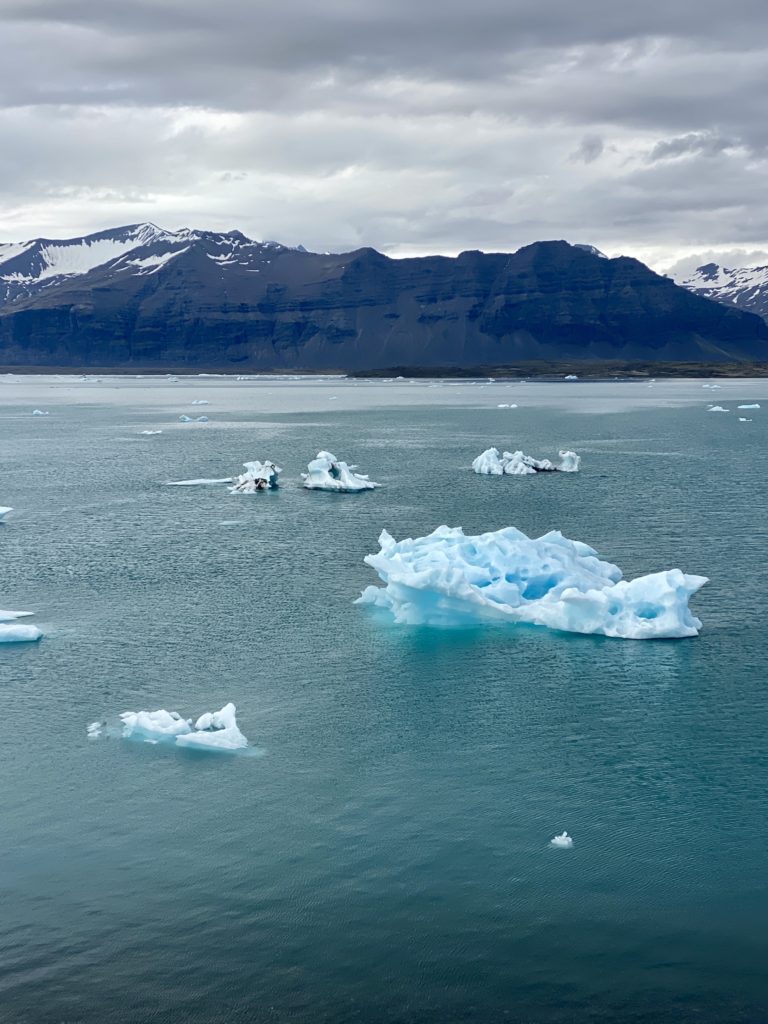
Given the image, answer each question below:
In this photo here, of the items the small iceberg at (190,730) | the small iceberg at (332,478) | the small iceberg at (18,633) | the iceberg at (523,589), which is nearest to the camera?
the small iceberg at (190,730)

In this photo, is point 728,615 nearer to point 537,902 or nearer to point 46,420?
point 537,902

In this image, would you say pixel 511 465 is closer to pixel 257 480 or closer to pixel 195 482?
pixel 257 480

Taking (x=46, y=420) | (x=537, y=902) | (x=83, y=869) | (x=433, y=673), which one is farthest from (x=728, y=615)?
(x=46, y=420)

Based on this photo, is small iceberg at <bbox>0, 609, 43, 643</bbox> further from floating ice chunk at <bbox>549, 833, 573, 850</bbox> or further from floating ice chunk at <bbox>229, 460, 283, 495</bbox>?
floating ice chunk at <bbox>229, 460, 283, 495</bbox>

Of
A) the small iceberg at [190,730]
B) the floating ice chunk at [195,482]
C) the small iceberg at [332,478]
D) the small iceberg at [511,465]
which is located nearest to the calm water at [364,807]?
the small iceberg at [190,730]

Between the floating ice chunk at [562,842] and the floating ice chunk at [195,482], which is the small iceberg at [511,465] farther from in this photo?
the floating ice chunk at [562,842]

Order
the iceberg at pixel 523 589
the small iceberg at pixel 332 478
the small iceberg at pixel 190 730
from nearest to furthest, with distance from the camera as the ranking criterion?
the small iceberg at pixel 190 730 → the iceberg at pixel 523 589 → the small iceberg at pixel 332 478

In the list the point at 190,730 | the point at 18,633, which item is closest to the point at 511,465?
the point at 18,633
